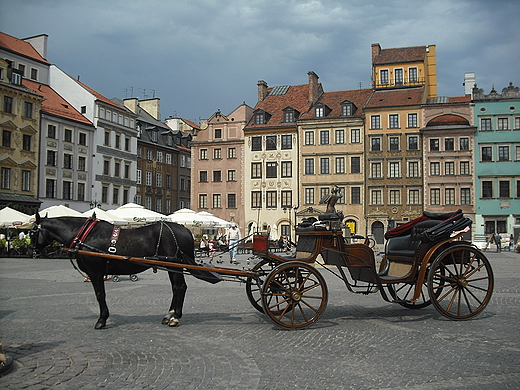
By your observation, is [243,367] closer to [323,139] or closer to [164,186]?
[323,139]

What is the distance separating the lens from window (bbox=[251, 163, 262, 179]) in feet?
177

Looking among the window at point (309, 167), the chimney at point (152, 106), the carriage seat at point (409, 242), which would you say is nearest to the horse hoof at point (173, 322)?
the carriage seat at point (409, 242)

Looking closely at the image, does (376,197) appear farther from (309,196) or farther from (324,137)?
(324,137)

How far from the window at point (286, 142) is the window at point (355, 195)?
7.61 meters

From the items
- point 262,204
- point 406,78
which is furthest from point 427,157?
point 262,204

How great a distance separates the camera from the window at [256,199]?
176 ft

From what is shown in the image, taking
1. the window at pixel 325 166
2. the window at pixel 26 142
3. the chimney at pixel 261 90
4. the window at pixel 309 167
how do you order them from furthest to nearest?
1. the chimney at pixel 261 90
2. the window at pixel 309 167
3. the window at pixel 325 166
4. the window at pixel 26 142

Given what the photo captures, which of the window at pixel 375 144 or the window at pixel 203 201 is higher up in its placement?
the window at pixel 375 144

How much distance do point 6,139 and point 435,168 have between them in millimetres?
35603

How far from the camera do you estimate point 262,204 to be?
53375mm

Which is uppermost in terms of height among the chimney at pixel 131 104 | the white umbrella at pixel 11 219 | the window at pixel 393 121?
the chimney at pixel 131 104

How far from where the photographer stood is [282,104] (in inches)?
2237

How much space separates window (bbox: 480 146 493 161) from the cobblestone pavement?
40812mm

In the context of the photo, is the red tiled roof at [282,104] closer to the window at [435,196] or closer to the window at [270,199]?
the window at [270,199]
